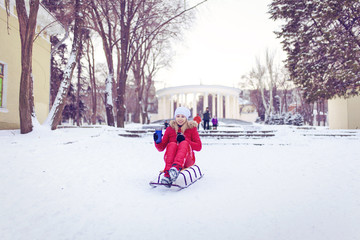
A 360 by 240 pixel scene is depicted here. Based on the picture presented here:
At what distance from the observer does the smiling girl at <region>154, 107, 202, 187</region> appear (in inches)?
168

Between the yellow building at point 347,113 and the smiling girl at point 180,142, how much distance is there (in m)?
15.9

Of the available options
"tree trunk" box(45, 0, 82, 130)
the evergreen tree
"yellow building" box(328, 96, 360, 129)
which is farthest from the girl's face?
"yellow building" box(328, 96, 360, 129)

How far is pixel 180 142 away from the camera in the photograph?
4.46 metres

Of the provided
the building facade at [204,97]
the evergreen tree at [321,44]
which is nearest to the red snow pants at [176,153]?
the evergreen tree at [321,44]

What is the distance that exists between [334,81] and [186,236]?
14.1 m

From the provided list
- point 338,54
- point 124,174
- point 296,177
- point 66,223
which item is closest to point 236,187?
point 296,177

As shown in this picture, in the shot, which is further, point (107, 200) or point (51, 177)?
point (51, 177)

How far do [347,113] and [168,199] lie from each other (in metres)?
17.1

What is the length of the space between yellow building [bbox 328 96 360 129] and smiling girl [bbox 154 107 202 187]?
52.3 ft

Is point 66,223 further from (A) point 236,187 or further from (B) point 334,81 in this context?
(B) point 334,81

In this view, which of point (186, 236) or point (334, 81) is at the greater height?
point (334, 81)

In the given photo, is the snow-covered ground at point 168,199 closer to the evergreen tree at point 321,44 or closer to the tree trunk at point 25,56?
the tree trunk at point 25,56

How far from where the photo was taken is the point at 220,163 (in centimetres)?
675

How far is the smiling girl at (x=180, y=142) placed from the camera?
168 inches
